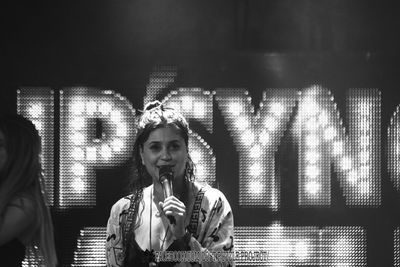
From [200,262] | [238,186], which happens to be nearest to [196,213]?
[200,262]

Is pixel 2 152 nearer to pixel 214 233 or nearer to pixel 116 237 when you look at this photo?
pixel 116 237

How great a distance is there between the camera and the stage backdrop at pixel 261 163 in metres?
3.98

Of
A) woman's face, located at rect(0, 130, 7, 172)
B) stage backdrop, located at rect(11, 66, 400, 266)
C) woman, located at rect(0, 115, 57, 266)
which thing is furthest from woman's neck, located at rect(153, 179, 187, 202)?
stage backdrop, located at rect(11, 66, 400, 266)

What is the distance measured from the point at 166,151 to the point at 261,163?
0.82 m

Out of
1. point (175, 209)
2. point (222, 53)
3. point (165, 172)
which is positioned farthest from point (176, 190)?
point (222, 53)

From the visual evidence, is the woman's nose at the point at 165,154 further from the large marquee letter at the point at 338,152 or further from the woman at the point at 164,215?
the large marquee letter at the point at 338,152

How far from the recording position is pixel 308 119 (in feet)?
13.1

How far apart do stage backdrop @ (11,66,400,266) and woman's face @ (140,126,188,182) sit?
0.66 m

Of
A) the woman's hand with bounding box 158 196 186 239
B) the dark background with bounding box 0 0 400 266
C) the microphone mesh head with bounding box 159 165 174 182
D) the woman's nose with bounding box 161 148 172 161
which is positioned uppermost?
the dark background with bounding box 0 0 400 266

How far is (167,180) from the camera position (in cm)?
308

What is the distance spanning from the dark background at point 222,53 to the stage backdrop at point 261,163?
0.01m

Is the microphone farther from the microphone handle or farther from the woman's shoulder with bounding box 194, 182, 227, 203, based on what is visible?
the woman's shoulder with bounding box 194, 182, 227, 203

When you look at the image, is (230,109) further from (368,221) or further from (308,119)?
(368,221)

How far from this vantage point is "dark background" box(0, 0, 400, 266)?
4.00 meters
